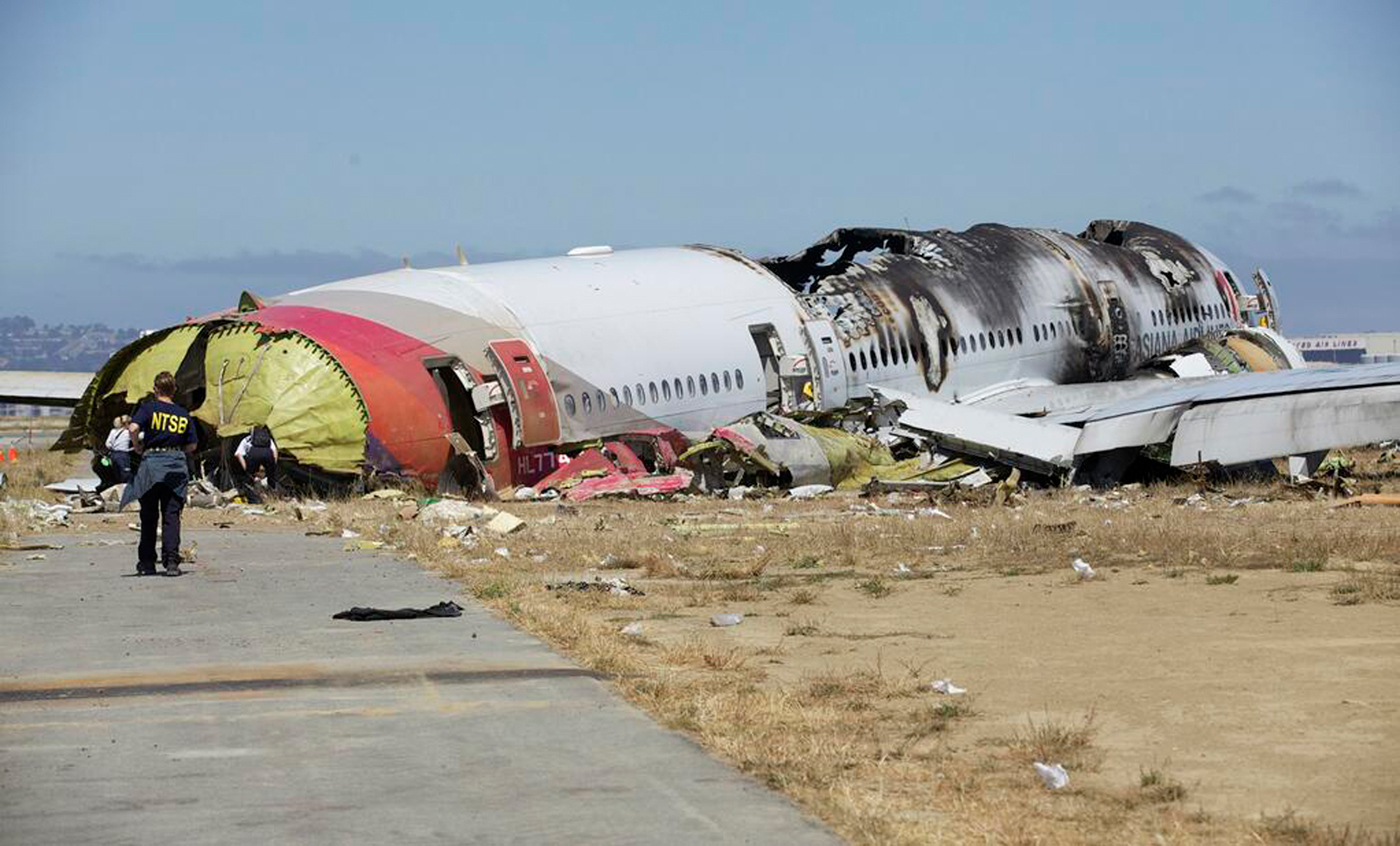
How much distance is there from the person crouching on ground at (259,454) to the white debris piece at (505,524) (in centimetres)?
620

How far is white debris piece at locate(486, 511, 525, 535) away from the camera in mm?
24297

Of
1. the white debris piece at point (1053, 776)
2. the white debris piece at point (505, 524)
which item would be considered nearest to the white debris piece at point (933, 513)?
the white debris piece at point (505, 524)

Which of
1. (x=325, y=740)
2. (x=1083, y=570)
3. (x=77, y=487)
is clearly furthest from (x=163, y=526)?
(x=77, y=487)

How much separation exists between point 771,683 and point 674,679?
625 mm

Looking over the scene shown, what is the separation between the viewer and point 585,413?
31.6 m

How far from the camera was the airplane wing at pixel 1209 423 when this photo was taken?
29594mm

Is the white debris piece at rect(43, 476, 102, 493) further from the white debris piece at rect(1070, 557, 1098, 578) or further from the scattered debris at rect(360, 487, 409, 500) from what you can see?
the white debris piece at rect(1070, 557, 1098, 578)

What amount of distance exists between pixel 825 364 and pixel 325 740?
993 inches

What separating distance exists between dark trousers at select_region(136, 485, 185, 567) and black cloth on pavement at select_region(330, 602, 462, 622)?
4.13 metres

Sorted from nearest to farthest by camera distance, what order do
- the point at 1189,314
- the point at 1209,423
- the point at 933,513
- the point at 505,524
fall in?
1. the point at 505,524
2. the point at 933,513
3. the point at 1209,423
4. the point at 1189,314

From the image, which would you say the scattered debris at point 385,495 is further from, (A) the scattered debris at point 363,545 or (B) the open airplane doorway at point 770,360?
(B) the open airplane doorway at point 770,360

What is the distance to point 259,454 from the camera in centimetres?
2978

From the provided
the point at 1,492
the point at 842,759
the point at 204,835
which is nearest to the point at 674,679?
the point at 842,759

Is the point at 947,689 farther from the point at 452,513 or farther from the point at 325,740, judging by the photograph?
the point at 452,513
